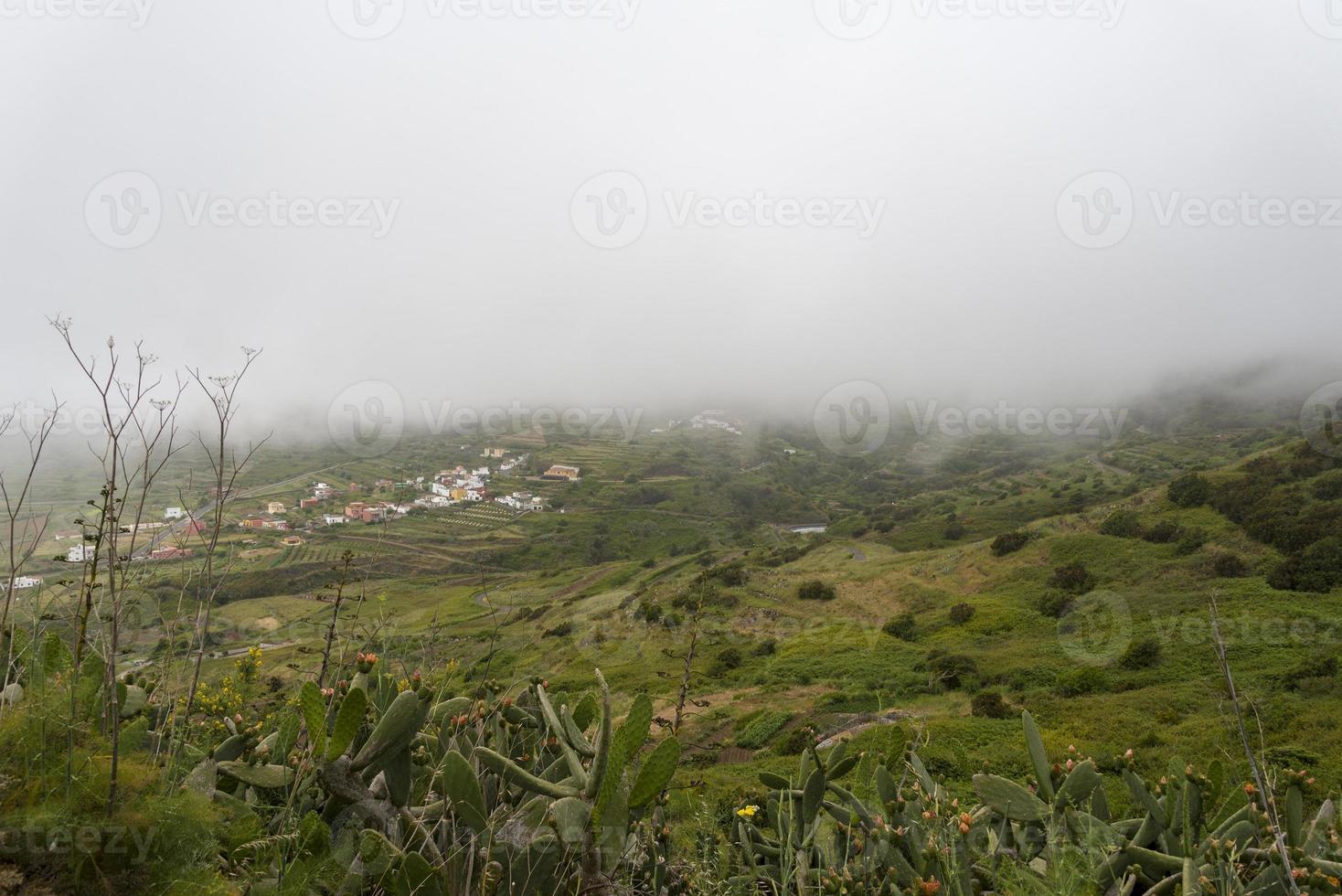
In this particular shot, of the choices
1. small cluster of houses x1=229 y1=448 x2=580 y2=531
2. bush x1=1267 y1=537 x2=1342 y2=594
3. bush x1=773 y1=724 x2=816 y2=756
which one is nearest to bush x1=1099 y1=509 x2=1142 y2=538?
bush x1=1267 y1=537 x2=1342 y2=594

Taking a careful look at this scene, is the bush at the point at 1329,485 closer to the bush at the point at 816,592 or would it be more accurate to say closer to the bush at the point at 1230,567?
the bush at the point at 1230,567

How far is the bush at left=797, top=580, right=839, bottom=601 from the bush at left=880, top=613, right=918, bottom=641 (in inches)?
280

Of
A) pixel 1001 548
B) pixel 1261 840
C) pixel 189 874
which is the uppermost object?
pixel 189 874

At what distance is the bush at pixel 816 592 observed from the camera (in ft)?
147

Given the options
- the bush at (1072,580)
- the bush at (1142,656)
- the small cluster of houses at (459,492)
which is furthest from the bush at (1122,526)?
the small cluster of houses at (459,492)

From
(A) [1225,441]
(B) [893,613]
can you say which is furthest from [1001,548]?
(A) [1225,441]

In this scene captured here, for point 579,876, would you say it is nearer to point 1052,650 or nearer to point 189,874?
point 189,874

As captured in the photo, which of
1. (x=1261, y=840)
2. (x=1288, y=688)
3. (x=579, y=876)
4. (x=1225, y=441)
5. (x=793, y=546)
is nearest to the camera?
(x=579, y=876)

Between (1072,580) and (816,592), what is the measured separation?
15.4 metres

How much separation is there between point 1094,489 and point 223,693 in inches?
3335

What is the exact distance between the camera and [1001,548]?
150ft

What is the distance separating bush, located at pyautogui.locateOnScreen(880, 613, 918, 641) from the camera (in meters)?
35.5

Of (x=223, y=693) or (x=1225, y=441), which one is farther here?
(x=1225, y=441)

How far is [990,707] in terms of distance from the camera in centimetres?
2239
